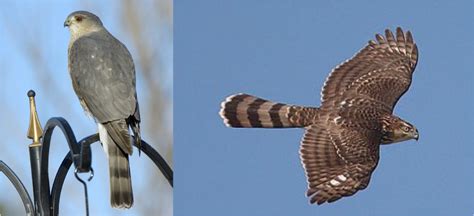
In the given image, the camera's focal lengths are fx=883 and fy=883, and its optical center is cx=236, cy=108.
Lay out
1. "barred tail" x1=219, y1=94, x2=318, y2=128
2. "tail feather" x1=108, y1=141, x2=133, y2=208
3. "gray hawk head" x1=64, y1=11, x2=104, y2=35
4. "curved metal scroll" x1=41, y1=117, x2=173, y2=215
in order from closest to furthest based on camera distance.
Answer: "curved metal scroll" x1=41, y1=117, x2=173, y2=215 < "tail feather" x1=108, y1=141, x2=133, y2=208 < "gray hawk head" x1=64, y1=11, x2=104, y2=35 < "barred tail" x1=219, y1=94, x2=318, y2=128

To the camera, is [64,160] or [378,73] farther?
[378,73]

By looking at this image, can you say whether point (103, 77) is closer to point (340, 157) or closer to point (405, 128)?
point (340, 157)

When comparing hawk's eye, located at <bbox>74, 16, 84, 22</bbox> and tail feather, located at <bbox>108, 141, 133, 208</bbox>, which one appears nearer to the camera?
tail feather, located at <bbox>108, 141, 133, 208</bbox>

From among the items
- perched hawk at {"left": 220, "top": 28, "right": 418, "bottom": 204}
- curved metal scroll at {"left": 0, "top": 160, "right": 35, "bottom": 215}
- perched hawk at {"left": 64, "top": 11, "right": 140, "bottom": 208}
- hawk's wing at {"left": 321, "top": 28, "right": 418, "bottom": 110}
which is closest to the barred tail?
perched hawk at {"left": 220, "top": 28, "right": 418, "bottom": 204}

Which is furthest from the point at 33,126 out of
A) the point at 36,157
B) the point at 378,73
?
the point at 378,73

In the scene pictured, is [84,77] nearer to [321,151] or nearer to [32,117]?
[32,117]

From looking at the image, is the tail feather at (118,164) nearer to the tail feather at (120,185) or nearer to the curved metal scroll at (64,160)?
the tail feather at (120,185)

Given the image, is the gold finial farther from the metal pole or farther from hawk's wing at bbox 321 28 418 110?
hawk's wing at bbox 321 28 418 110

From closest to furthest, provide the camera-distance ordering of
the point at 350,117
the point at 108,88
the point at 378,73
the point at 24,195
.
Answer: the point at 24,195
the point at 108,88
the point at 350,117
the point at 378,73
